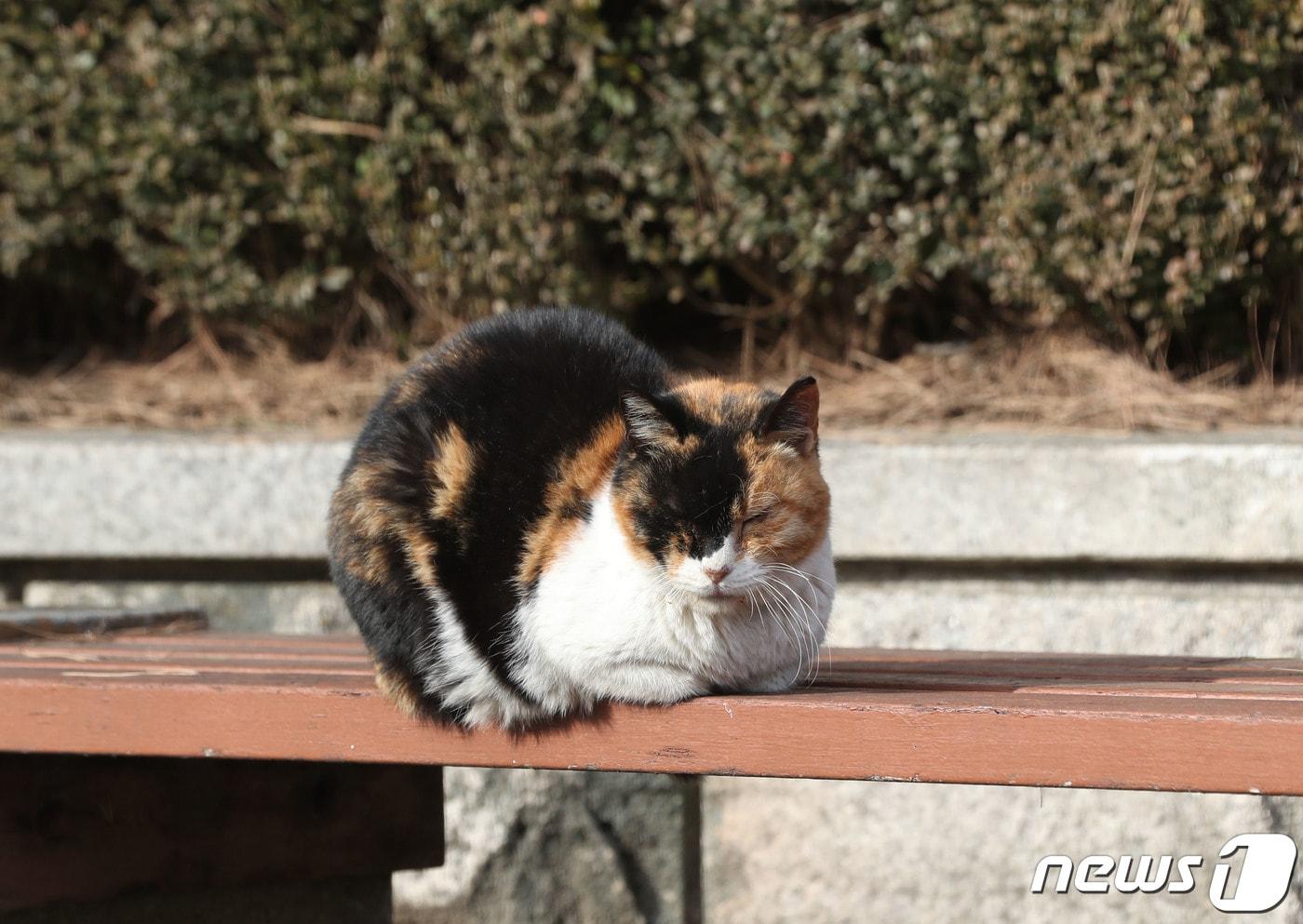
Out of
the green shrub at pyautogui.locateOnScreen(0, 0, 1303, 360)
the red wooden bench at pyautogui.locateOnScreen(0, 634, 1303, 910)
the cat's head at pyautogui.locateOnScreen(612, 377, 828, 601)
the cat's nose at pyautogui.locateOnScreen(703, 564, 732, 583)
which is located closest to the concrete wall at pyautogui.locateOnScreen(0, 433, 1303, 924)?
the red wooden bench at pyautogui.locateOnScreen(0, 634, 1303, 910)

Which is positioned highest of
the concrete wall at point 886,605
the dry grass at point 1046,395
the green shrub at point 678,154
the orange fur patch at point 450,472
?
the green shrub at point 678,154

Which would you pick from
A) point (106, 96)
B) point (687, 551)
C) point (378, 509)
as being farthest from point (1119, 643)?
point (106, 96)

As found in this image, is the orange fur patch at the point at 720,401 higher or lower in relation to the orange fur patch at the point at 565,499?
higher

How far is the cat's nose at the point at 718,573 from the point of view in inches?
66.7

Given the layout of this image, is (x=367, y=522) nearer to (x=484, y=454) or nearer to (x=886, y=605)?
Answer: (x=484, y=454)

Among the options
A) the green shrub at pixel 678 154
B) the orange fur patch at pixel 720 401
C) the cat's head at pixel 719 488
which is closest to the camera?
the cat's head at pixel 719 488

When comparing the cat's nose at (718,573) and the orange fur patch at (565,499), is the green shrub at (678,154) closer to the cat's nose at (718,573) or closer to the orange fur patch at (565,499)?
the orange fur patch at (565,499)

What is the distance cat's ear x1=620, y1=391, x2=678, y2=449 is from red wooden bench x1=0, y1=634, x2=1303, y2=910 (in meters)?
0.35

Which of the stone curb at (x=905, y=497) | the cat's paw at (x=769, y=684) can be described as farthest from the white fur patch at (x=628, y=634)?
the stone curb at (x=905, y=497)

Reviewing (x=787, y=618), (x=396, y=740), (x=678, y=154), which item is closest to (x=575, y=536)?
(x=787, y=618)

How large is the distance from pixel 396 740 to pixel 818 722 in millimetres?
616

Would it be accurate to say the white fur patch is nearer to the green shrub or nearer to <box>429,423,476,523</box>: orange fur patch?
<box>429,423,476,523</box>: orange fur patch

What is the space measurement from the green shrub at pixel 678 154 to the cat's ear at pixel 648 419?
1602 mm

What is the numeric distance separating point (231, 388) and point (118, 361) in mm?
667
